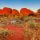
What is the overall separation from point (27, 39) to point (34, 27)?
6.82ft

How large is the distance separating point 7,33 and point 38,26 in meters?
2.58

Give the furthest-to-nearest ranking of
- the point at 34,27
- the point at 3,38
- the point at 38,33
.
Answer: the point at 34,27, the point at 38,33, the point at 3,38

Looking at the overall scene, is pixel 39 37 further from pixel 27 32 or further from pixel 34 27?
pixel 34 27

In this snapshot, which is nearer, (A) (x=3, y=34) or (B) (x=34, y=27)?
(A) (x=3, y=34)

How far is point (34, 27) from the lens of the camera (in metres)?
10.3

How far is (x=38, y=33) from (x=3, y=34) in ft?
5.82

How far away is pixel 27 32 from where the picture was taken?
8875 millimetres

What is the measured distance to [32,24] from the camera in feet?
34.8

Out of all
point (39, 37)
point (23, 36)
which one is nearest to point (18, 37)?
point (23, 36)

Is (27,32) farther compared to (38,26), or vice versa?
(38,26)

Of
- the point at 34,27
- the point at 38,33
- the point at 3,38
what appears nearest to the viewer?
the point at 3,38

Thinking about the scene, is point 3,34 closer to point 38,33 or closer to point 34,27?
point 38,33

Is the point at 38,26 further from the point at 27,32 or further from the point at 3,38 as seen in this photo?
the point at 3,38

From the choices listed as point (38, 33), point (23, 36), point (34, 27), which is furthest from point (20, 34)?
point (34, 27)
